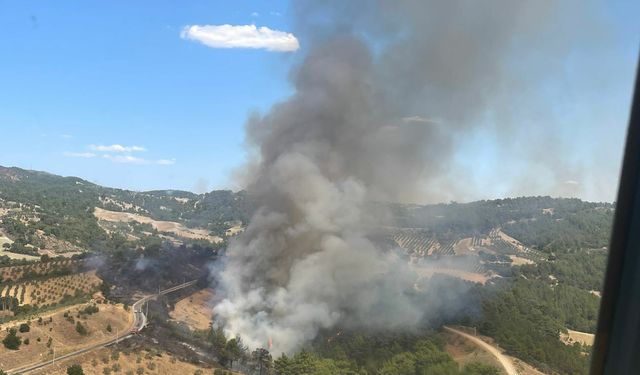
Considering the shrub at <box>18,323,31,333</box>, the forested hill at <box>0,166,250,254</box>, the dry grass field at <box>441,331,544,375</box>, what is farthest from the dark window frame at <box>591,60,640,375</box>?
the forested hill at <box>0,166,250,254</box>

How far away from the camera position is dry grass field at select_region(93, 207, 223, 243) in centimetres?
9356

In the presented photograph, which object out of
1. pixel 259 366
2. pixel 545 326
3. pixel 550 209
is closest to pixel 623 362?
pixel 259 366

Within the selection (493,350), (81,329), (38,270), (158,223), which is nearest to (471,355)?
(493,350)

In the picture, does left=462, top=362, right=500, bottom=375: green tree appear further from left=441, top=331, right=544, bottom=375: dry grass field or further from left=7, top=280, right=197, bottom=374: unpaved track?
left=7, top=280, right=197, bottom=374: unpaved track

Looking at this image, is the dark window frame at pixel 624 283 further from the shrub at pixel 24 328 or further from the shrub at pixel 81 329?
the shrub at pixel 81 329

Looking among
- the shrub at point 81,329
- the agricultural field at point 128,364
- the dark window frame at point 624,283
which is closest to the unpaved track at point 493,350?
the agricultural field at point 128,364

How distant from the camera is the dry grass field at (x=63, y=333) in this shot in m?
23.9

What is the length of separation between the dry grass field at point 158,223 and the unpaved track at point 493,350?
215ft

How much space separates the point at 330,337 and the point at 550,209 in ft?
224

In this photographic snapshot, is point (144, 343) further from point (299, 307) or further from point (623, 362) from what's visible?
point (623, 362)

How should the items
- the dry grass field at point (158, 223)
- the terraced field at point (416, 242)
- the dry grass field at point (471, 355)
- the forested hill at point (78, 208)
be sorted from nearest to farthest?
the dry grass field at point (471, 355) < the terraced field at point (416, 242) < the forested hill at point (78, 208) < the dry grass field at point (158, 223)

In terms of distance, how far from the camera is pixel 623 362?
2387mm

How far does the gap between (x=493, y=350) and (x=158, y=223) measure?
294 feet

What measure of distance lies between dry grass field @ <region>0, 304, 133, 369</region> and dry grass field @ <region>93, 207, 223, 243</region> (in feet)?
185
